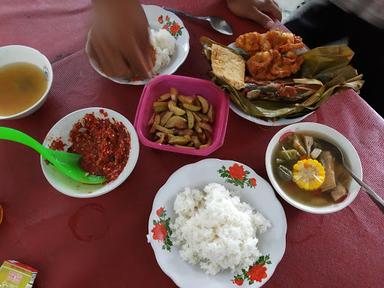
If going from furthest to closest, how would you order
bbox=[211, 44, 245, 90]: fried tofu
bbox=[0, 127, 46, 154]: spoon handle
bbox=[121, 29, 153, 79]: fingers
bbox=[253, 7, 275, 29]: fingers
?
bbox=[253, 7, 275, 29]: fingers < bbox=[211, 44, 245, 90]: fried tofu < bbox=[121, 29, 153, 79]: fingers < bbox=[0, 127, 46, 154]: spoon handle

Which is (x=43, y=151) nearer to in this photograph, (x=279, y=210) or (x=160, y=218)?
(x=160, y=218)

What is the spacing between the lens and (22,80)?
1.12 metres

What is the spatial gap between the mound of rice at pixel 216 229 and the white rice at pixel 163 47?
1.47 feet

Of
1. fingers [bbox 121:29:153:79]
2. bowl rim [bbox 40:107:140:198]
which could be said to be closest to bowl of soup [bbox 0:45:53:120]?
bowl rim [bbox 40:107:140:198]

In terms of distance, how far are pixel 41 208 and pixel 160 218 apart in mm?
353

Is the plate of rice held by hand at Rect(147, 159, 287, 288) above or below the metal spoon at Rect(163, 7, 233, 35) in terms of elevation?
below

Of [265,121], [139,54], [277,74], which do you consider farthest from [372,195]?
[139,54]

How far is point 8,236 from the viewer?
38.2 inches

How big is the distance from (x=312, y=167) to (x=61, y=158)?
2.32 feet

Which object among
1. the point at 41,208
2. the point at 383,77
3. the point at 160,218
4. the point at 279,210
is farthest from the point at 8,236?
the point at 383,77

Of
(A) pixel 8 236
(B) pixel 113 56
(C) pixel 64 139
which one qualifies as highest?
(B) pixel 113 56

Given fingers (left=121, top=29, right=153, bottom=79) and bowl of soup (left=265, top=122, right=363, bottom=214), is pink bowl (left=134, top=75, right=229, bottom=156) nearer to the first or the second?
fingers (left=121, top=29, right=153, bottom=79)

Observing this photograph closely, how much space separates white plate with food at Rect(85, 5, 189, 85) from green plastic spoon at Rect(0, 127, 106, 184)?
289 millimetres

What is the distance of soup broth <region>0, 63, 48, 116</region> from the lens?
1.08m
